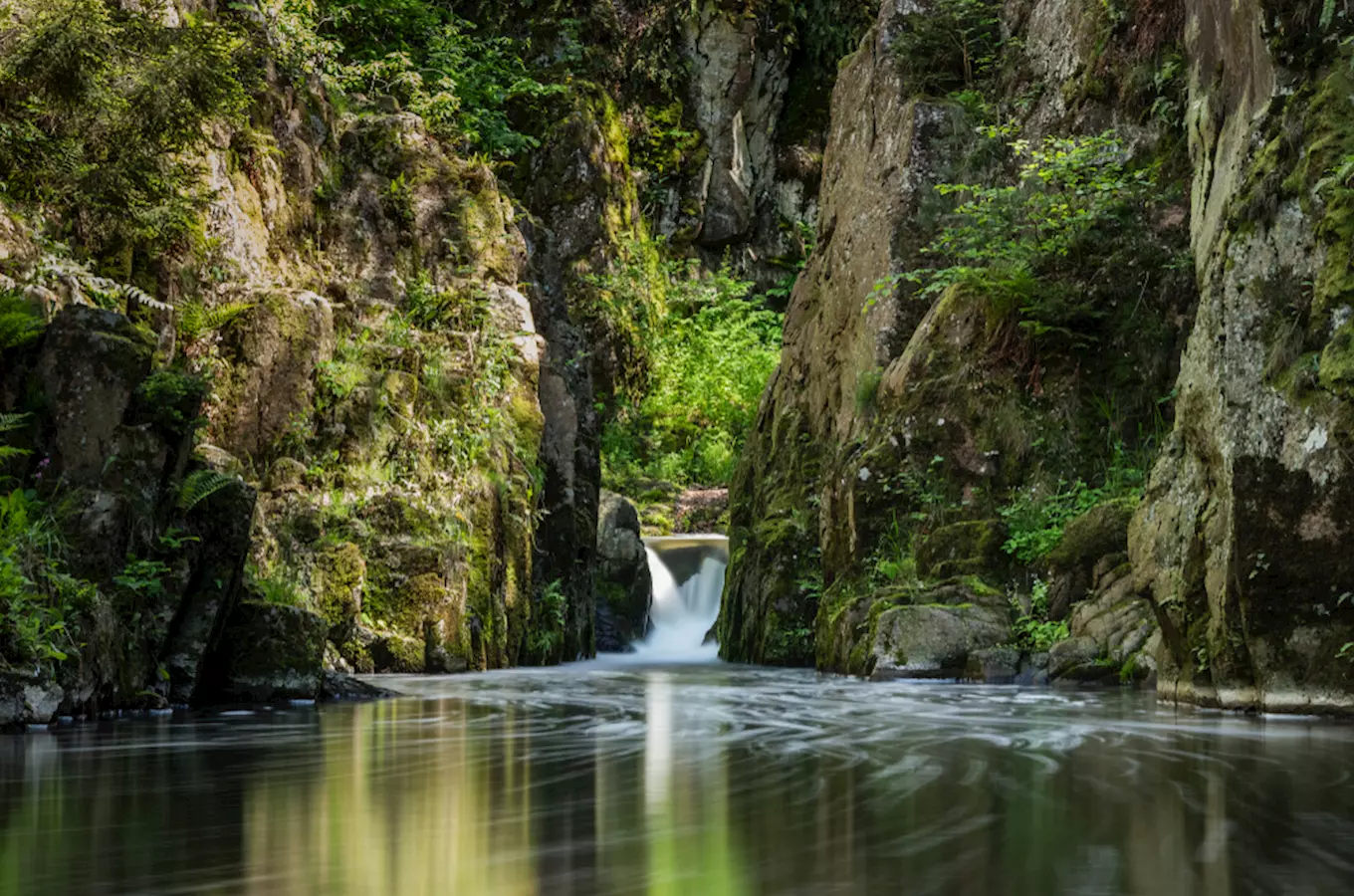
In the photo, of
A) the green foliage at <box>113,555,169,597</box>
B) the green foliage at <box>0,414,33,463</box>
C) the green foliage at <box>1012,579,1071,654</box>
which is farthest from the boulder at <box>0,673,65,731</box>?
the green foliage at <box>1012,579,1071,654</box>

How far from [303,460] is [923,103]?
10.5 m

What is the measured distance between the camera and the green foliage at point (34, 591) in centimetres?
700

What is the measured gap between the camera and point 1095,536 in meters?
13.1

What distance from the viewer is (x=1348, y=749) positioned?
6004 mm

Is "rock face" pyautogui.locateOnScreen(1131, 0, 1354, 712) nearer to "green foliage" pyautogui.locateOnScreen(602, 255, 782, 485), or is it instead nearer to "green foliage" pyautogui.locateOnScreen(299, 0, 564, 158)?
"green foliage" pyautogui.locateOnScreen(299, 0, 564, 158)

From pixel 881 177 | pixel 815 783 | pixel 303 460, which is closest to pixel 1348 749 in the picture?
pixel 815 783

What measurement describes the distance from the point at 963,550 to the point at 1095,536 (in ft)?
5.75

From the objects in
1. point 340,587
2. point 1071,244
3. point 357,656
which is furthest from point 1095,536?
point 357,656

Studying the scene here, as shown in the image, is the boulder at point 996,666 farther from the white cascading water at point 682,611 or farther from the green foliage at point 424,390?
the white cascading water at point 682,611

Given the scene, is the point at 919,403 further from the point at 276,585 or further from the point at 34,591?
the point at 34,591

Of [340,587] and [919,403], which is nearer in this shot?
[340,587]

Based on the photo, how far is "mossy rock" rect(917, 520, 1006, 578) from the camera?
1430 cm

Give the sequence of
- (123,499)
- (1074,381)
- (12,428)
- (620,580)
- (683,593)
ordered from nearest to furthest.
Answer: (12,428), (123,499), (1074,381), (620,580), (683,593)

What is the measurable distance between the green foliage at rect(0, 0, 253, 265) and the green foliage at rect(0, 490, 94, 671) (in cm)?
341
